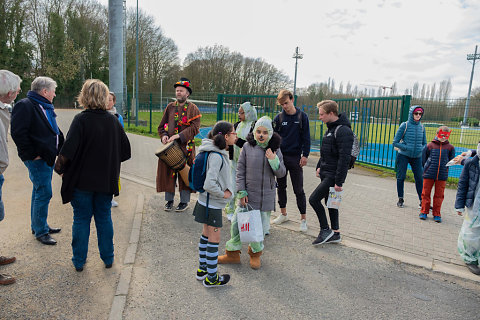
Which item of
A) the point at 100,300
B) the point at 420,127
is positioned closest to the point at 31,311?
the point at 100,300

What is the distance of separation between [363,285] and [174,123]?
3650mm

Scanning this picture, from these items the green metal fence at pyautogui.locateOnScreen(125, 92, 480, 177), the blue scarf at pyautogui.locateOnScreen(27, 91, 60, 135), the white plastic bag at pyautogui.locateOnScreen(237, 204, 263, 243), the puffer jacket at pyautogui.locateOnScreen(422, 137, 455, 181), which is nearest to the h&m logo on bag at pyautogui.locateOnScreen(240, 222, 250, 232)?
the white plastic bag at pyautogui.locateOnScreen(237, 204, 263, 243)

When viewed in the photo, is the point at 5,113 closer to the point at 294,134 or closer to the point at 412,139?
the point at 294,134

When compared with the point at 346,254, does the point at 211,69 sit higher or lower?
higher

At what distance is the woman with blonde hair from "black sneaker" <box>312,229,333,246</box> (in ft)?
8.73

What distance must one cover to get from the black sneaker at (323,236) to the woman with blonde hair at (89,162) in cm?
266

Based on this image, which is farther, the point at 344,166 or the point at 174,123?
the point at 174,123

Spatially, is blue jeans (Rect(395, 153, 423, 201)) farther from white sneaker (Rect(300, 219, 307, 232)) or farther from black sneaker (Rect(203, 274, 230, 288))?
black sneaker (Rect(203, 274, 230, 288))

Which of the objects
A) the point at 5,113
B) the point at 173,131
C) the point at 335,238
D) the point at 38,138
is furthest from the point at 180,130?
the point at 335,238

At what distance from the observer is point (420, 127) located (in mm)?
6117

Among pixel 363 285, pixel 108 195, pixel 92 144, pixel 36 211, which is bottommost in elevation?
pixel 363 285

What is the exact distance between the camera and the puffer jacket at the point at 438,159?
18.3ft

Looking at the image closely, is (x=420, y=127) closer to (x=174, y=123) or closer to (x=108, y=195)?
(x=174, y=123)

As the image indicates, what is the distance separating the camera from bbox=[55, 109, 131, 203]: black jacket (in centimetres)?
320
